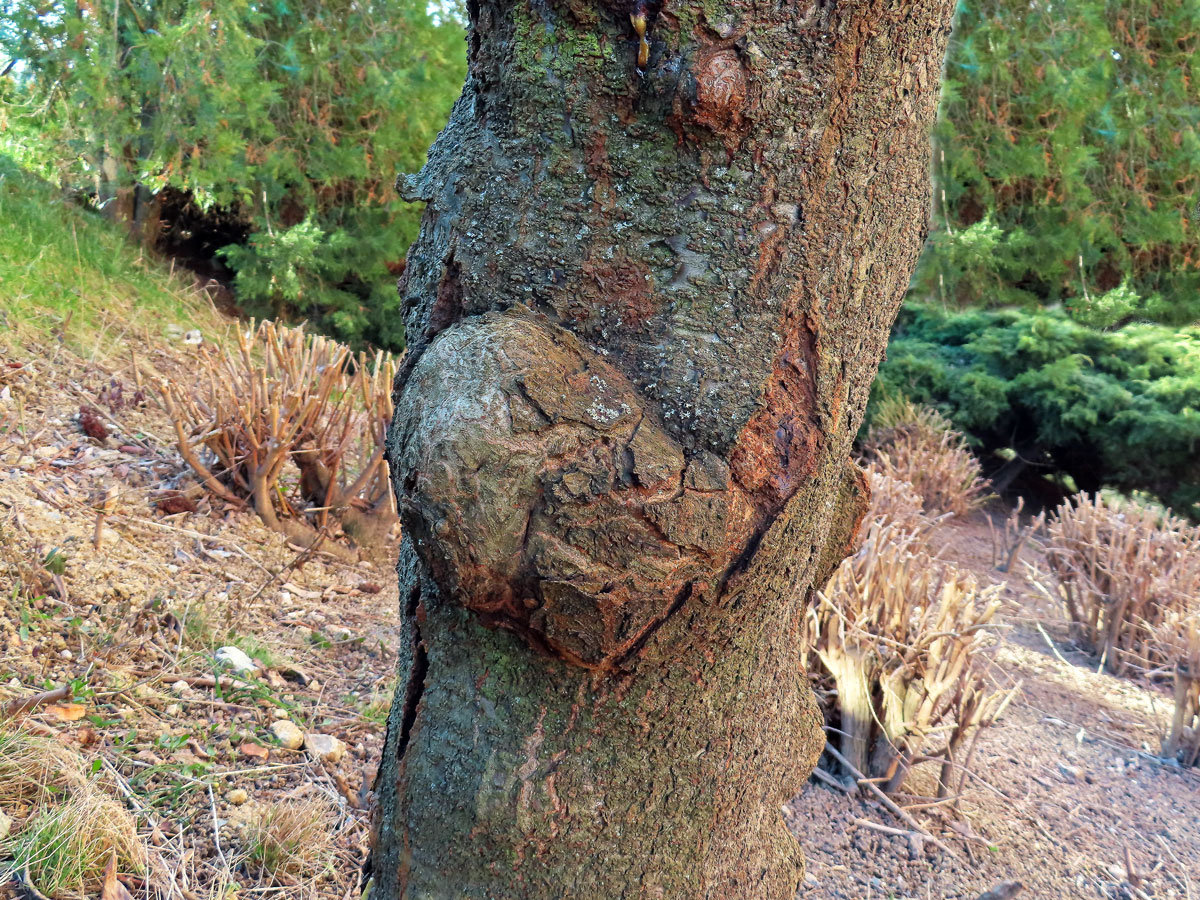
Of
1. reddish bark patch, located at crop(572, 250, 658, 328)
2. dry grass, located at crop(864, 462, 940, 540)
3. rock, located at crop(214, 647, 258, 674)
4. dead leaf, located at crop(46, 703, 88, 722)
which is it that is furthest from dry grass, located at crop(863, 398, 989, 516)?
reddish bark patch, located at crop(572, 250, 658, 328)

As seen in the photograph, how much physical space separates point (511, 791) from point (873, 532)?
227 cm

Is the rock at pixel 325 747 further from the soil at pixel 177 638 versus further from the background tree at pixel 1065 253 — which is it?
the background tree at pixel 1065 253

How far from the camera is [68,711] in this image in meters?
2.02

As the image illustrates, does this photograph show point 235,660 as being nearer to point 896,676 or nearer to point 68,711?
point 68,711

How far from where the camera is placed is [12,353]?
420 centimetres

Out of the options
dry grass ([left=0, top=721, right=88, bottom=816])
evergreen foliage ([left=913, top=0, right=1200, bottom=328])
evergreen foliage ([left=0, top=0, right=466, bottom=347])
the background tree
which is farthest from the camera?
evergreen foliage ([left=913, top=0, right=1200, bottom=328])

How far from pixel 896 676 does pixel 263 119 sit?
19.7 ft

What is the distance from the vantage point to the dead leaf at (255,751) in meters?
2.12

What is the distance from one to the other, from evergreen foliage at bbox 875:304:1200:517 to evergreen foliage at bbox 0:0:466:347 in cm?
445

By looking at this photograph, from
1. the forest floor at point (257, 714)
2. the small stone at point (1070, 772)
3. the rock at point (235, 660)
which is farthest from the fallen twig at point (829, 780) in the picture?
the rock at point (235, 660)

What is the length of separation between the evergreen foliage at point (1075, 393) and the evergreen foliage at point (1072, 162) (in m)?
0.75

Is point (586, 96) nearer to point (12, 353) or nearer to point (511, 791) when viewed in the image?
point (511, 791)

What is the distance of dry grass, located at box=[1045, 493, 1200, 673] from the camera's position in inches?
166

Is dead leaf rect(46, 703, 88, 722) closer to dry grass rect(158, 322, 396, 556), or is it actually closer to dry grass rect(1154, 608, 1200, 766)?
dry grass rect(158, 322, 396, 556)
